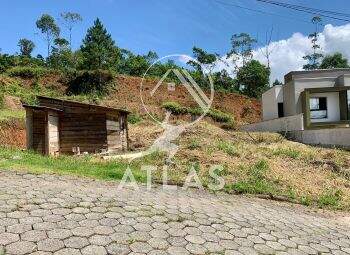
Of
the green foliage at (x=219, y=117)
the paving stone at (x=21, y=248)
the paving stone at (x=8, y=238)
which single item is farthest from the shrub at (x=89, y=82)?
the paving stone at (x=21, y=248)

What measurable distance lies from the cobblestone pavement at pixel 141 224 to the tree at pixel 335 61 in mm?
52477

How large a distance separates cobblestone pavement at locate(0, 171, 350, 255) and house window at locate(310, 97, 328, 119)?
19.9m

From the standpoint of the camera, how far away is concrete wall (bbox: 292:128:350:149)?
21.8 metres

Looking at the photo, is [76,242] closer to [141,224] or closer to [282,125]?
[141,224]

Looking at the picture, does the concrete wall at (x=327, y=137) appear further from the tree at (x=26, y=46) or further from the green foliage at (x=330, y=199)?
the tree at (x=26, y=46)

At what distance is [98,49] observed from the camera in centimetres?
4391

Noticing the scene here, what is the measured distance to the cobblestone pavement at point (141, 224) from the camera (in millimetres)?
5445

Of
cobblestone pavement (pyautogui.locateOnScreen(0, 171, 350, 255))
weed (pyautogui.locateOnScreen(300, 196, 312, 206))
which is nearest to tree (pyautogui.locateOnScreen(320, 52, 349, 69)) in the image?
weed (pyautogui.locateOnScreen(300, 196, 312, 206))

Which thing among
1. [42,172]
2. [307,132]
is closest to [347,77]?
[307,132]

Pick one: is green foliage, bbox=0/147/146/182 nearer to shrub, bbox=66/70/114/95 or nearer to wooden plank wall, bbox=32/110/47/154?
wooden plank wall, bbox=32/110/47/154

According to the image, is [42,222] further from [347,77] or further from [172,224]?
[347,77]

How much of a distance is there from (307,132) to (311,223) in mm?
16696

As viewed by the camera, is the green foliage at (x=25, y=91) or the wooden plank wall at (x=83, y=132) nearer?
the wooden plank wall at (x=83, y=132)

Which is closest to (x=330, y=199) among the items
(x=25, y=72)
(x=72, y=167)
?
(x=72, y=167)
